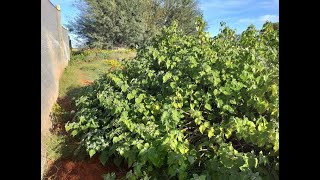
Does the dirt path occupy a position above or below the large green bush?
below

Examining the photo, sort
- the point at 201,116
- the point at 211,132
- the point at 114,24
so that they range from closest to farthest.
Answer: the point at 211,132 < the point at 201,116 < the point at 114,24

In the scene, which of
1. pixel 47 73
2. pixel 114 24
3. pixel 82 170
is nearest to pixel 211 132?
pixel 82 170

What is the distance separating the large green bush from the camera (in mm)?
2125

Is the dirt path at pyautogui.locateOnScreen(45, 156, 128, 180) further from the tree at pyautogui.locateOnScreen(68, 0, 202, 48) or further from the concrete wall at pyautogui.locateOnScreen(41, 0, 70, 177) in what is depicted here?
the tree at pyautogui.locateOnScreen(68, 0, 202, 48)

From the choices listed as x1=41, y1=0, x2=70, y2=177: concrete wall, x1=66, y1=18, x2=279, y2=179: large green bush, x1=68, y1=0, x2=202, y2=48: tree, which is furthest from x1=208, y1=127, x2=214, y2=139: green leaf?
x1=68, y1=0, x2=202, y2=48: tree

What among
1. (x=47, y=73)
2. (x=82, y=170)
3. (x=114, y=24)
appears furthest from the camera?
(x=114, y=24)

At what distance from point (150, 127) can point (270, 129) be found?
1.13 metres

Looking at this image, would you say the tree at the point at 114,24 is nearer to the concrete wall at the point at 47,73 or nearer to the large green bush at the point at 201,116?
the concrete wall at the point at 47,73

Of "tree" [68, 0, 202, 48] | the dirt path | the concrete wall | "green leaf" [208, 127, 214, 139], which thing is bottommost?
the dirt path

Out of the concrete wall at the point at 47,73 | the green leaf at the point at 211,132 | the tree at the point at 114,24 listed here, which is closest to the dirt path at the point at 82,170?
the concrete wall at the point at 47,73

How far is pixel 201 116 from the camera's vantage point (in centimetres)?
279

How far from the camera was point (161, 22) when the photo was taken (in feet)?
52.7

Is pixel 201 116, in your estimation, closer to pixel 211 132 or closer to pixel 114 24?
pixel 211 132
